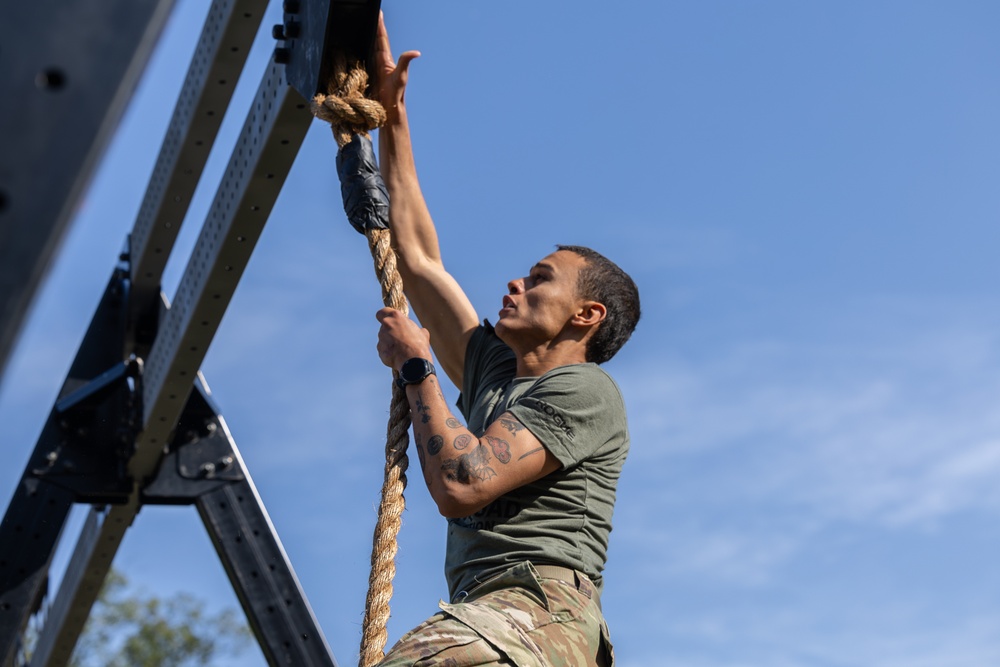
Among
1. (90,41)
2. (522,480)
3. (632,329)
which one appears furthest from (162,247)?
(90,41)

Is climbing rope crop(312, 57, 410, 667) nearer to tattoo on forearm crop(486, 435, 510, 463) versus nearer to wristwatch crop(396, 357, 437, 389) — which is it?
wristwatch crop(396, 357, 437, 389)

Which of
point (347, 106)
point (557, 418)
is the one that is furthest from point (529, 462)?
point (347, 106)

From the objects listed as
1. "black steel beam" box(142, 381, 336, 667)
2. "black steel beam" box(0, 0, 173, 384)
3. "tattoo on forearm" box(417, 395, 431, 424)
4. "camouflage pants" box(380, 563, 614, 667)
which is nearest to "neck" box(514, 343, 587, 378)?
"tattoo on forearm" box(417, 395, 431, 424)

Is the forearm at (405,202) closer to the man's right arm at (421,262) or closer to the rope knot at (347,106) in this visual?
the man's right arm at (421,262)

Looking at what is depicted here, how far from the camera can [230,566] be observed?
574cm

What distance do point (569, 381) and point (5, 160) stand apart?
208 cm

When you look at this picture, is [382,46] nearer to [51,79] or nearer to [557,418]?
[557,418]

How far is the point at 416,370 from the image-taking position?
291cm

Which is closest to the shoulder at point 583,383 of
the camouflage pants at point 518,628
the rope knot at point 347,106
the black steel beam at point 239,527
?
the camouflage pants at point 518,628

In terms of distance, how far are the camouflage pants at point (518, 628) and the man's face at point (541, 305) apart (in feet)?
2.15

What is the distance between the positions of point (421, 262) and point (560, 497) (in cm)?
109

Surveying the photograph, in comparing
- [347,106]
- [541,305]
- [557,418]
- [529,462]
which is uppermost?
[347,106]

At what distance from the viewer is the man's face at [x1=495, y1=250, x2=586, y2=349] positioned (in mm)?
3273

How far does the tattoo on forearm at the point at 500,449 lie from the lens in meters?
2.80
